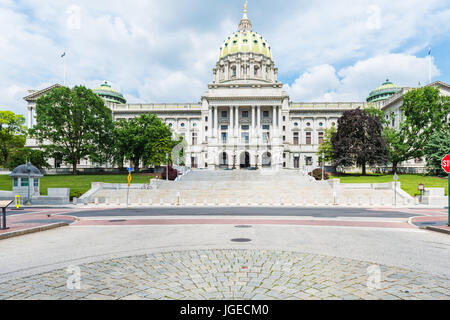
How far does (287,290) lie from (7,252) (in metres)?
7.39

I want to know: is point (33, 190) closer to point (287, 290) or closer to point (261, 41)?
point (287, 290)

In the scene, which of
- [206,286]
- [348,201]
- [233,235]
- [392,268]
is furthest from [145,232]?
[348,201]

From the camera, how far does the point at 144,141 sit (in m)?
50.8

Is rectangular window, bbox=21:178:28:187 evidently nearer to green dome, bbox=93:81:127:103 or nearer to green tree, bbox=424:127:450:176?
green tree, bbox=424:127:450:176

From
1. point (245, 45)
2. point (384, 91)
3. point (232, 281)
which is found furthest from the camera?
point (245, 45)

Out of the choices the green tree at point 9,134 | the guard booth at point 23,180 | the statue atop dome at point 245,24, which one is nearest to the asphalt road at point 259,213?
the guard booth at point 23,180

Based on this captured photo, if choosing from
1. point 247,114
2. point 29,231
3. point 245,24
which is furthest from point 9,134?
point 245,24

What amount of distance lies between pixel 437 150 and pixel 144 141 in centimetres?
4826

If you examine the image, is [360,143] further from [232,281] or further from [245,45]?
[245,45]

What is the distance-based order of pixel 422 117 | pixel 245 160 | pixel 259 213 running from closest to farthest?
pixel 259 213 → pixel 422 117 → pixel 245 160

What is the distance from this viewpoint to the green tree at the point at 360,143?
46.3 m

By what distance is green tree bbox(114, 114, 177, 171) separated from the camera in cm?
4899

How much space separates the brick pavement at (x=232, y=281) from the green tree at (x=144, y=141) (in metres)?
43.4

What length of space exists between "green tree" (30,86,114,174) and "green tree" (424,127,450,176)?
178 ft
